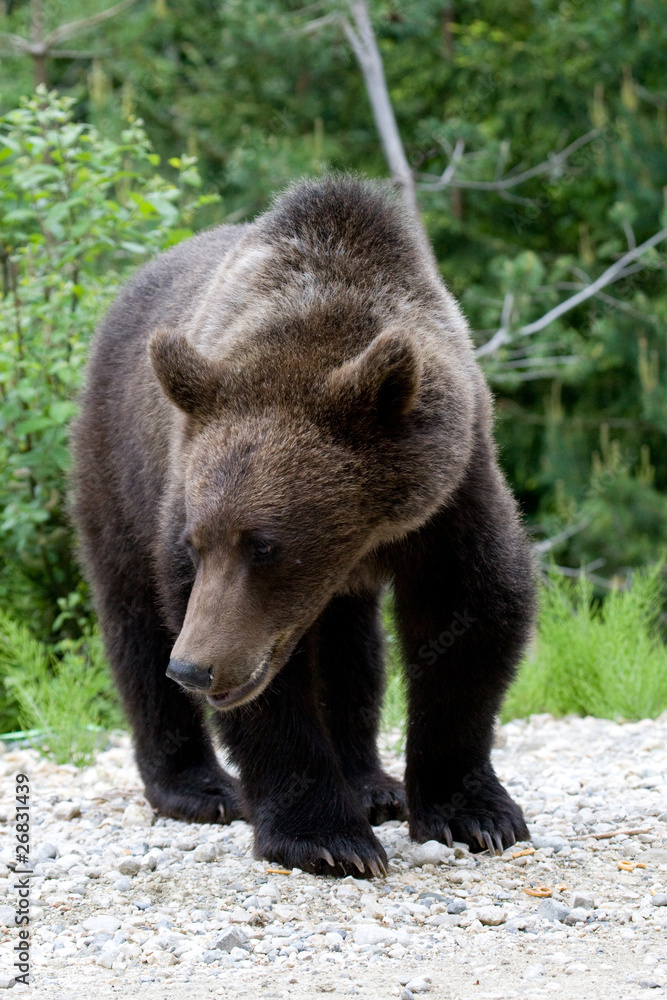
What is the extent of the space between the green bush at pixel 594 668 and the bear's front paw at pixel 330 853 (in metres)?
2.67

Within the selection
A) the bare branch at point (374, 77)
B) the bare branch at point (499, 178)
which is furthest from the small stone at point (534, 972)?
the bare branch at point (499, 178)

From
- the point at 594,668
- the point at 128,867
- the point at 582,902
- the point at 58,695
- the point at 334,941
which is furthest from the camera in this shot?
the point at 594,668

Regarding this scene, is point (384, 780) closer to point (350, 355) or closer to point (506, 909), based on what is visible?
point (506, 909)

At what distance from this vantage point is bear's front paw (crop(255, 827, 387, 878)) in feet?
13.9

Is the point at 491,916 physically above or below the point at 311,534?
below

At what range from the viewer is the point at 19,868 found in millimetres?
4270

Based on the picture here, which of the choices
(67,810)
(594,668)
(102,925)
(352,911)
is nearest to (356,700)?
(67,810)

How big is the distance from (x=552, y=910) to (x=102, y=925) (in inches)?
55.1

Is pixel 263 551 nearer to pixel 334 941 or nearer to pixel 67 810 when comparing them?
pixel 334 941

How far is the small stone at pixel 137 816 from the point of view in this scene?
16.9ft

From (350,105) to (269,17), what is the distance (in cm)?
407

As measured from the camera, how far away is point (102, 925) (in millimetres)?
3650

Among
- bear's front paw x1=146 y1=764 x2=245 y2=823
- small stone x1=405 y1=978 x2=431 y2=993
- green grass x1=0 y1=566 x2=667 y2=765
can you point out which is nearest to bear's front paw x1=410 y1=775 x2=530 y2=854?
bear's front paw x1=146 y1=764 x2=245 y2=823

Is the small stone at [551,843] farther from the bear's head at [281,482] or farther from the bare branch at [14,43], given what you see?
the bare branch at [14,43]
